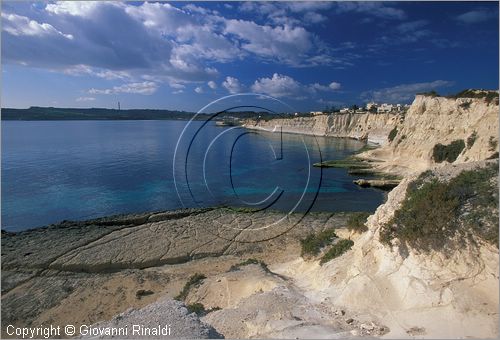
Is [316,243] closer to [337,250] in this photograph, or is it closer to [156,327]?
[337,250]

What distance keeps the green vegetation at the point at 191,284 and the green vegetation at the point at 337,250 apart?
5.30 meters

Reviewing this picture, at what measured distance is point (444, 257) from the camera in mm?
8266

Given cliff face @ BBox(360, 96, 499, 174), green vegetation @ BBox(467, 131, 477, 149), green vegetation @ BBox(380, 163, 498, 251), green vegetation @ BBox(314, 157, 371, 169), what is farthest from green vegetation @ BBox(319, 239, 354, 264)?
green vegetation @ BBox(314, 157, 371, 169)

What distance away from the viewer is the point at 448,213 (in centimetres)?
860

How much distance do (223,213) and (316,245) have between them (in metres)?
13.0

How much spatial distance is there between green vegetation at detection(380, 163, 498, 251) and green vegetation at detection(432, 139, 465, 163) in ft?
99.0

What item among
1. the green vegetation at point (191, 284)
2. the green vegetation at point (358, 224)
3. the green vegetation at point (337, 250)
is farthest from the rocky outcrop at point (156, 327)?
the green vegetation at point (358, 224)

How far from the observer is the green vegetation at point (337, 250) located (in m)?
12.8

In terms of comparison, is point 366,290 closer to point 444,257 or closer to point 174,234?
point 444,257

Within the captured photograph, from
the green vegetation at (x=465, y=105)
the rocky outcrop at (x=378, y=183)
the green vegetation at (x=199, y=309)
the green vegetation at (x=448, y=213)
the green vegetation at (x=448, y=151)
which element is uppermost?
the green vegetation at (x=465, y=105)

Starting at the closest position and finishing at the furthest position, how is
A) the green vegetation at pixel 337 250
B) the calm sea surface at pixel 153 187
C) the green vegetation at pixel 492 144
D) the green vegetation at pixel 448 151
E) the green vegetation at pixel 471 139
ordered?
the green vegetation at pixel 337 250 → the calm sea surface at pixel 153 187 → the green vegetation at pixel 492 144 → the green vegetation at pixel 471 139 → the green vegetation at pixel 448 151

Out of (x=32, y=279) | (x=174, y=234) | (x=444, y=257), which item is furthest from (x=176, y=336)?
(x=174, y=234)

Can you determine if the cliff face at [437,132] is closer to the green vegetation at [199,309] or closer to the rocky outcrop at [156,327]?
the green vegetation at [199,309]

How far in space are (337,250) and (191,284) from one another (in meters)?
6.27
